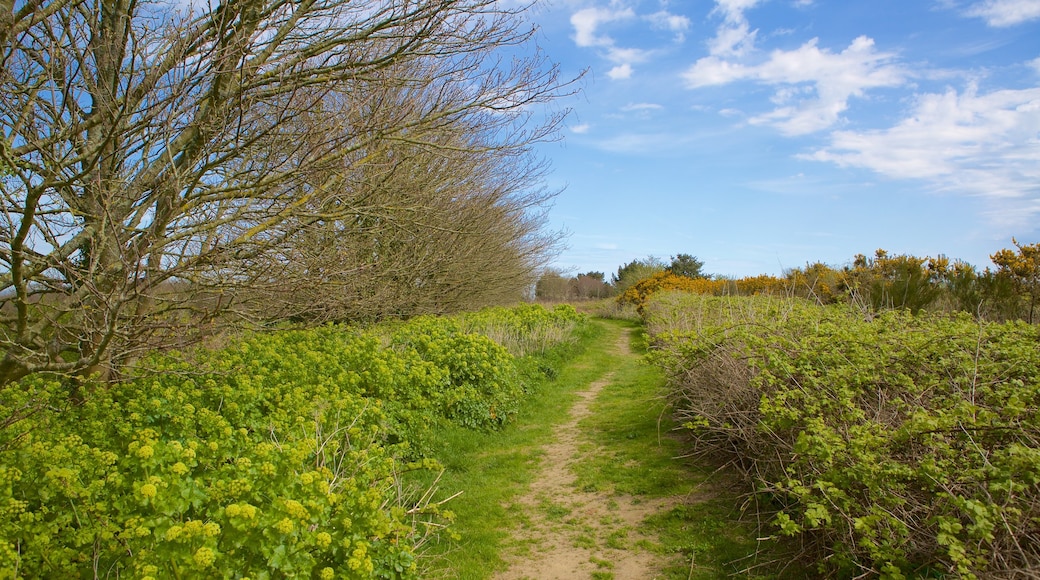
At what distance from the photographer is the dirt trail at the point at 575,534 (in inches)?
187

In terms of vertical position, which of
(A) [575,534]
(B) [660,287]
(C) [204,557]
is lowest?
(A) [575,534]

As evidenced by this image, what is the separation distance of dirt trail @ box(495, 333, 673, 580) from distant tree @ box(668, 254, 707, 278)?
31.1 meters

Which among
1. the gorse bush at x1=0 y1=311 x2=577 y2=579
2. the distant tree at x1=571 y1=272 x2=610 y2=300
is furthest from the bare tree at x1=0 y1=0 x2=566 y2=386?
the distant tree at x1=571 y1=272 x2=610 y2=300

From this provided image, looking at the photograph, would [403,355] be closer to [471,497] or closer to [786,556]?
[471,497]

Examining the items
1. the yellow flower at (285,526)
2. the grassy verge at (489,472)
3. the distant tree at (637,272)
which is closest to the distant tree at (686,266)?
the distant tree at (637,272)

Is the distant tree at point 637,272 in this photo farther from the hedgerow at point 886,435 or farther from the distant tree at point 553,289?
the hedgerow at point 886,435

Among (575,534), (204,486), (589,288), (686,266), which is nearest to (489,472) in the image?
(575,534)

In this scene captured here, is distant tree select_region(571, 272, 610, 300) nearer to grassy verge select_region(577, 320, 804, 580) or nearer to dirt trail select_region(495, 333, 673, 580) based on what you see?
grassy verge select_region(577, 320, 804, 580)

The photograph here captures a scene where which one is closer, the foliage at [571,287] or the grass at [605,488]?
the grass at [605,488]

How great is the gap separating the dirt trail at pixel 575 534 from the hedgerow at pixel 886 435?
1145mm

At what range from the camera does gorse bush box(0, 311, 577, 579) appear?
2.77 m

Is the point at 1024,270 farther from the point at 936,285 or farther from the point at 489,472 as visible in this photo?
the point at 489,472

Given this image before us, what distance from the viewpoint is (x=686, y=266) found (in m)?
37.5

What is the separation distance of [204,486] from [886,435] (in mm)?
4081
